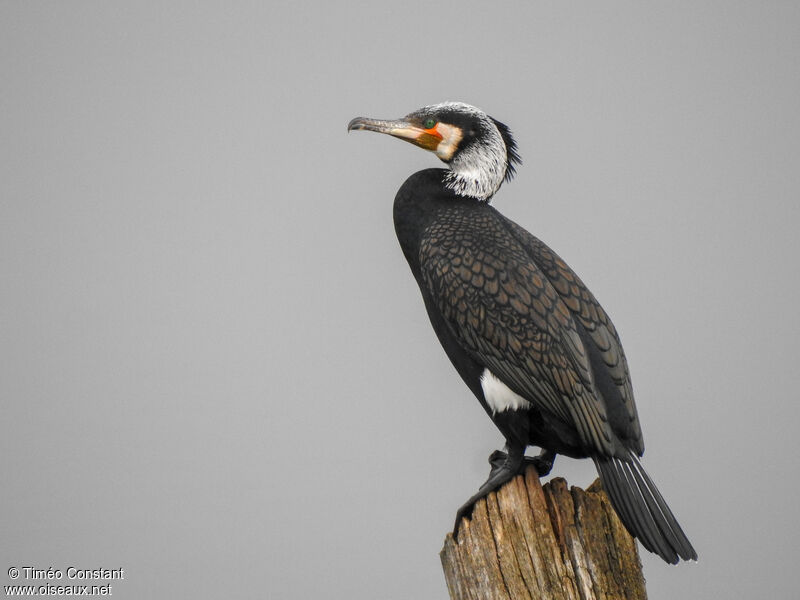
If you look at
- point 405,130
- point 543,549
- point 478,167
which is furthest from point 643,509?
point 405,130

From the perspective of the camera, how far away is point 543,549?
319 cm

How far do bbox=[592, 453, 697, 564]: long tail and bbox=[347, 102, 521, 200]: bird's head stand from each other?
1.34m

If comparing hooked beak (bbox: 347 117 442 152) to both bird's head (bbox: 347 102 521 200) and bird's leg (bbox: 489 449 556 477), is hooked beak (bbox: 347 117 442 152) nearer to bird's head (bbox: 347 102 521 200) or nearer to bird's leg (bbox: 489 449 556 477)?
bird's head (bbox: 347 102 521 200)

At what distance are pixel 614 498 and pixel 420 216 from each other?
141cm

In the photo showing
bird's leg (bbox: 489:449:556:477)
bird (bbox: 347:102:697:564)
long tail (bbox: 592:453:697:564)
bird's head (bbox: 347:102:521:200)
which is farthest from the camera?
bird's head (bbox: 347:102:521:200)

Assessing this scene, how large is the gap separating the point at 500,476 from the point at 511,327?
60 cm

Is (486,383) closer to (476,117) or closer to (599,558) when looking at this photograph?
(599,558)

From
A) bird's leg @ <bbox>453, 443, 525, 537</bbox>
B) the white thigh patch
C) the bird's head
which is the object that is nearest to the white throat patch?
the bird's head

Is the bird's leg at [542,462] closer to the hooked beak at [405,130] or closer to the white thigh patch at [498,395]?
the white thigh patch at [498,395]

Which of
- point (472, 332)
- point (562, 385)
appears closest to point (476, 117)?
point (472, 332)

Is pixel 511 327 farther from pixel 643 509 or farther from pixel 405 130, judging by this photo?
pixel 405 130

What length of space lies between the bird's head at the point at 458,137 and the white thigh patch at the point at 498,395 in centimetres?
85

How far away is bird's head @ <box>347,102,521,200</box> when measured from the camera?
3.85m

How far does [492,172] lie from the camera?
3.89 metres
